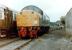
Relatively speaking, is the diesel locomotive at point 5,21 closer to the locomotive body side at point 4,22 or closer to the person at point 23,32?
the locomotive body side at point 4,22

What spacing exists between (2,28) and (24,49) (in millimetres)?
10548

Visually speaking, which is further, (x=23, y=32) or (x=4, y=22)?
(x=23, y=32)

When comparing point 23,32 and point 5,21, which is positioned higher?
point 5,21

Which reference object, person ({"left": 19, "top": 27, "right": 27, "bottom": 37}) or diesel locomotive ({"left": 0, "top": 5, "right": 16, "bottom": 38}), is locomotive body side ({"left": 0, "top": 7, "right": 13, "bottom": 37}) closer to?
diesel locomotive ({"left": 0, "top": 5, "right": 16, "bottom": 38})

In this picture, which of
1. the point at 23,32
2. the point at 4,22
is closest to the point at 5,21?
the point at 4,22

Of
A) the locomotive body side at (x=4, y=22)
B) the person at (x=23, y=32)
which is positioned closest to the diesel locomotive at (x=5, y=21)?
the locomotive body side at (x=4, y=22)

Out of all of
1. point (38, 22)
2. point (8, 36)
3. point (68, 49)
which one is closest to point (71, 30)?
point (38, 22)

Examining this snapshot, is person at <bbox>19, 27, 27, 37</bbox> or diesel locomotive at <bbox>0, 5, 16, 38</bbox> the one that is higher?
diesel locomotive at <bbox>0, 5, 16, 38</bbox>

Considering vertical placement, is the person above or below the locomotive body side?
below

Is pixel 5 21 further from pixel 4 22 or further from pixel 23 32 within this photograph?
pixel 23 32

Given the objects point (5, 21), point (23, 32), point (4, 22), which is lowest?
point (23, 32)

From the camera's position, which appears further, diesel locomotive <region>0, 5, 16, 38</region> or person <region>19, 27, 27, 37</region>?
person <region>19, 27, 27, 37</region>

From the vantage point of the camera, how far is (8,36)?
98.5ft

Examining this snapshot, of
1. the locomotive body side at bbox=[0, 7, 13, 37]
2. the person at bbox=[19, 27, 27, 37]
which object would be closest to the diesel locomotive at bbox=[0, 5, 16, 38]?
the locomotive body side at bbox=[0, 7, 13, 37]
